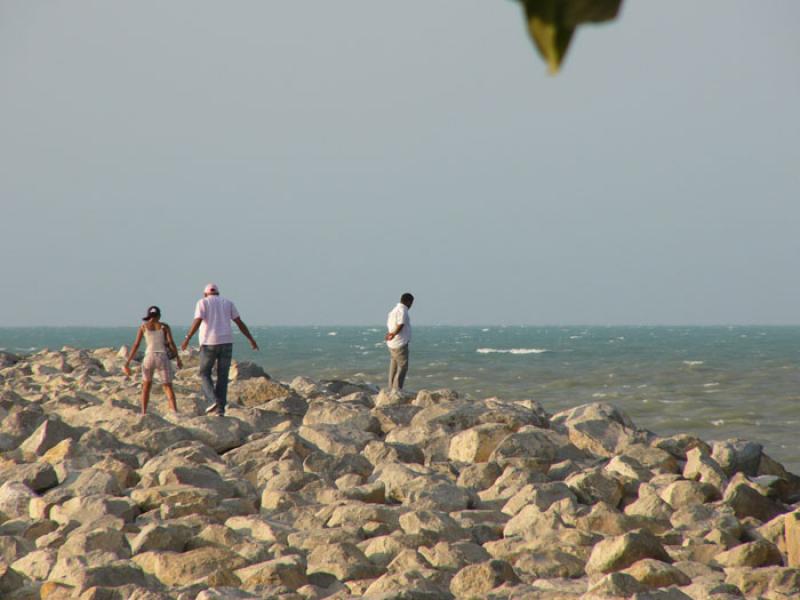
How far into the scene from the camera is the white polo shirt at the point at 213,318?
11.1m

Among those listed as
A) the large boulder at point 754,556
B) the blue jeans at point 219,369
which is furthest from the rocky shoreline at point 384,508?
the blue jeans at point 219,369

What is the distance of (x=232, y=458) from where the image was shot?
916cm

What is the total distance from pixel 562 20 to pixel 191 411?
11.6 metres

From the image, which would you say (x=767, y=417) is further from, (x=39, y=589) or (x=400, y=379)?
(x=39, y=589)

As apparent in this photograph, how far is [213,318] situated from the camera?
11.1 m

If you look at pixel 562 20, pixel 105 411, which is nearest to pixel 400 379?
pixel 105 411

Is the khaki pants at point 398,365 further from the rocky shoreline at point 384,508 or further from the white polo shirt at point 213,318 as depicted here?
the white polo shirt at point 213,318

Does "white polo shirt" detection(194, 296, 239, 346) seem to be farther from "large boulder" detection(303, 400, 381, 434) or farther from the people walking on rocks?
"large boulder" detection(303, 400, 381, 434)

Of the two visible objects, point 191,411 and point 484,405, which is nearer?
point 484,405

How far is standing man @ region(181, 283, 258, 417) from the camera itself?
11.1 metres

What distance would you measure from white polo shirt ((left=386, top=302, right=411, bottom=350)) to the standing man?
265 cm

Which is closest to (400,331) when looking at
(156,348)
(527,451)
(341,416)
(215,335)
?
(341,416)

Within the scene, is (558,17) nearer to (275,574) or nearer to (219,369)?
(275,574)

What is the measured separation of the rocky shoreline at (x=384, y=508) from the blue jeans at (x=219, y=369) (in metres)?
0.35
